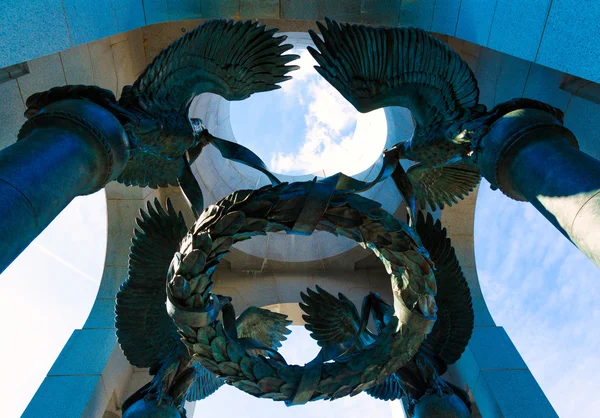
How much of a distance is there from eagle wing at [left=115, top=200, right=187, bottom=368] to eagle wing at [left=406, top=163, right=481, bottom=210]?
116 inches

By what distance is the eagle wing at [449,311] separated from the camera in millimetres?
5844

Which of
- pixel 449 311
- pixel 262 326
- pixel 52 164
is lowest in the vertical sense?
pixel 262 326

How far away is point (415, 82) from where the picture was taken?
A: 516 centimetres

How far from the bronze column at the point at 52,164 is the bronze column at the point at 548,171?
3.49 meters

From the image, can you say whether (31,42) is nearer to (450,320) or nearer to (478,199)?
(450,320)

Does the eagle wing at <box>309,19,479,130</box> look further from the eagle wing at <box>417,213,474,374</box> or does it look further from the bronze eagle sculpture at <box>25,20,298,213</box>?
the eagle wing at <box>417,213,474,374</box>

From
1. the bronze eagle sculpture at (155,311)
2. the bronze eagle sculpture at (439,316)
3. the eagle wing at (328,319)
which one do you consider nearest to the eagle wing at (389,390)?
the bronze eagle sculpture at (439,316)

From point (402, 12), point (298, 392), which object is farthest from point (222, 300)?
point (402, 12)

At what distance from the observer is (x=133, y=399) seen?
210 inches

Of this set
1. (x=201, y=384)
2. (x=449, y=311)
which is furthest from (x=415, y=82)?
(x=201, y=384)

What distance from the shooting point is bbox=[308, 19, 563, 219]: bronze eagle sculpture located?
4957mm

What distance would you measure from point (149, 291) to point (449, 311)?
3.54 meters

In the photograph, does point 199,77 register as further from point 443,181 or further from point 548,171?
point 548,171

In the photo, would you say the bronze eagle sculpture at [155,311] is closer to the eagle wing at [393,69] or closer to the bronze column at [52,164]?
the bronze column at [52,164]
